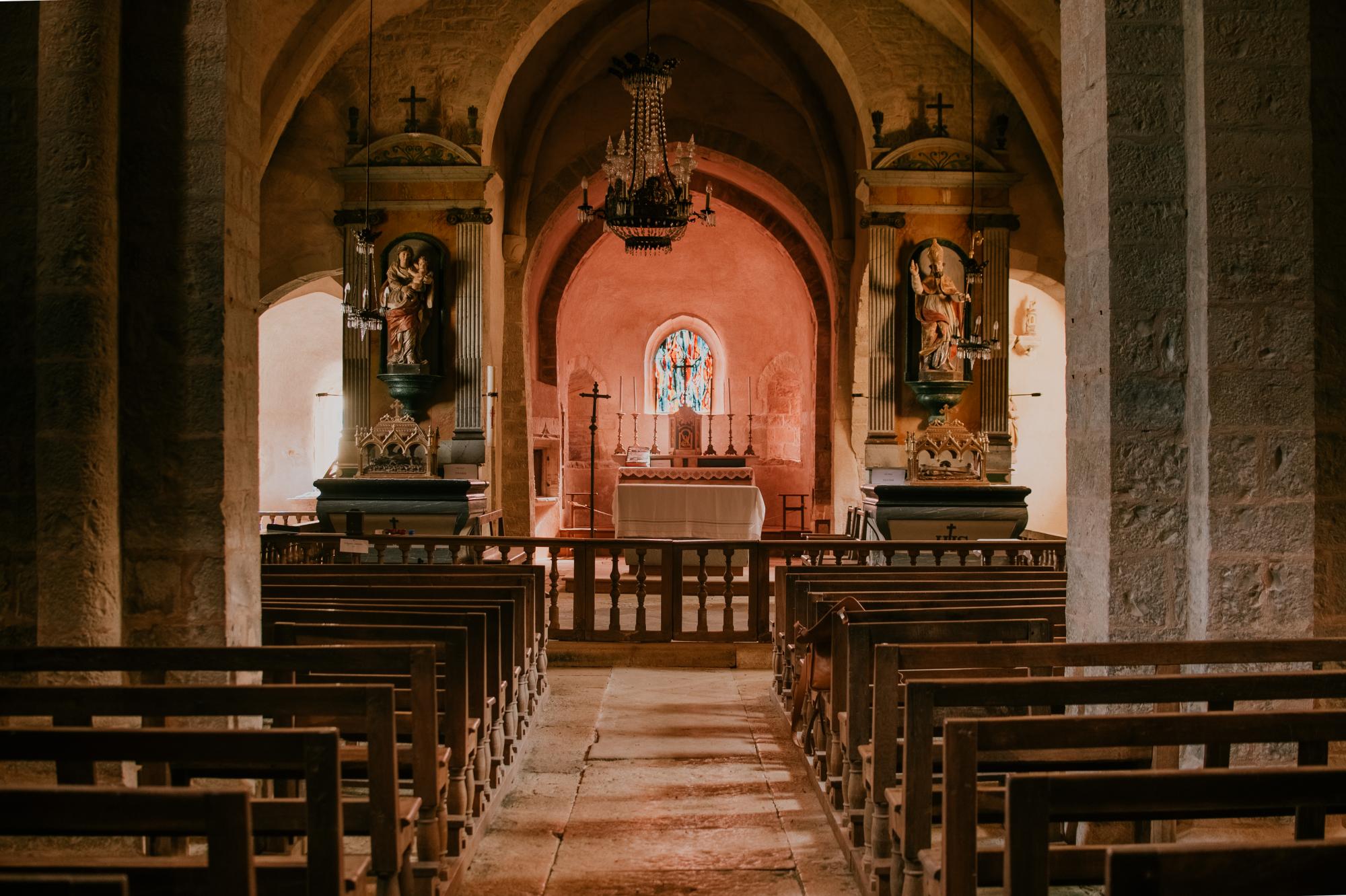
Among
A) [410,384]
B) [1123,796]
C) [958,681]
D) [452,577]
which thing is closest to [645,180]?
[410,384]

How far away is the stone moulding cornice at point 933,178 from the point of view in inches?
461

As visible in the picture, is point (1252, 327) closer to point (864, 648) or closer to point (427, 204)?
point (864, 648)

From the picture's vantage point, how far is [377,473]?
11.5 m

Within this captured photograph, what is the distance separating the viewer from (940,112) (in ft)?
38.5

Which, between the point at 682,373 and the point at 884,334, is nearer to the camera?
the point at 884,334

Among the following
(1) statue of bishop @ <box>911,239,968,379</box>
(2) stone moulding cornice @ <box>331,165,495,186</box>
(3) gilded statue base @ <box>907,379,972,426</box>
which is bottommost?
(3) gilded statue base @ <box>907,379,972,426</box>

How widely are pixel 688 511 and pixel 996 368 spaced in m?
3.79

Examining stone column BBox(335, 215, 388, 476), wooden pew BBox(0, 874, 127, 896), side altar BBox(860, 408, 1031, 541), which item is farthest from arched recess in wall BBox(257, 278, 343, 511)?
wooden pew BBox(0, 874, 127, 896)

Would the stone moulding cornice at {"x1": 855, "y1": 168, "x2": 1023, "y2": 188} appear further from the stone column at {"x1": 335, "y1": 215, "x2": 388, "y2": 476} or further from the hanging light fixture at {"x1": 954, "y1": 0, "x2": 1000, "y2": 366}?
the stone column at {"x1": 335, "y1": 215, "x2": 388, "y2": 476}

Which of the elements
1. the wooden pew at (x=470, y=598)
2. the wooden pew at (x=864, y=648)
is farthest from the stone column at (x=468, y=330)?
the wooden pew at (x=864, y=648)

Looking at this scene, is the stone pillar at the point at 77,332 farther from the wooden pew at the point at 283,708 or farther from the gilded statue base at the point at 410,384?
the gilded statue base at the point at 410,384

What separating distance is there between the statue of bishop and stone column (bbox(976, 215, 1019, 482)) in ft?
1.77

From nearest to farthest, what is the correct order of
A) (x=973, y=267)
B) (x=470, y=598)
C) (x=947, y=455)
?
1. (x=470, y=598)
2. (x=973, y=267)
3. (x=947, y=455)

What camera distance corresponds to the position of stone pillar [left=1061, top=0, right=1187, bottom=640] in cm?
361
